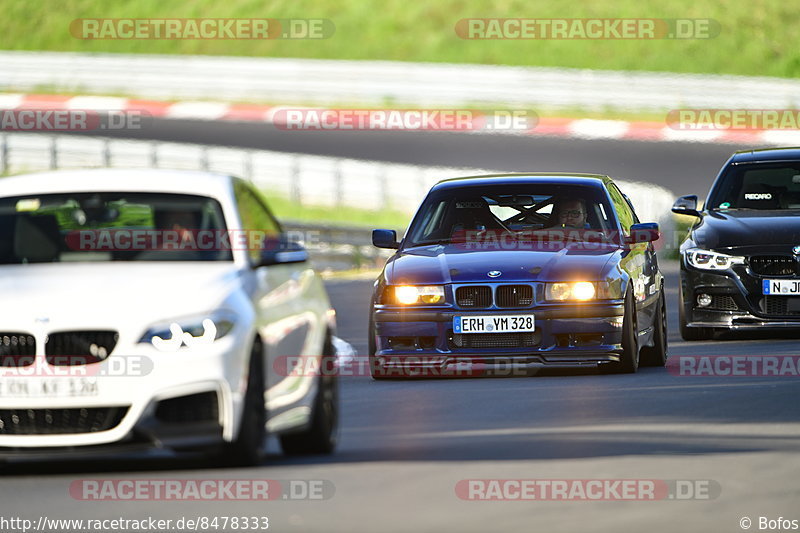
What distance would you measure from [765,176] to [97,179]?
28.8m

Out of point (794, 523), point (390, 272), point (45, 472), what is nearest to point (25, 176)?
point (45, 472)

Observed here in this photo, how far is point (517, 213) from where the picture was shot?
13812 mm

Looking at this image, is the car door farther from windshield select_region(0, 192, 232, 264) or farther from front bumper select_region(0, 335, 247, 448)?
front bumper select_region(0, 335, 247, 448)

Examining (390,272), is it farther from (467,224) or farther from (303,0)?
(303,0)

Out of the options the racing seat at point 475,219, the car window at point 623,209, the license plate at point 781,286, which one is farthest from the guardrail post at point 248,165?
the racing seat at point 475,219

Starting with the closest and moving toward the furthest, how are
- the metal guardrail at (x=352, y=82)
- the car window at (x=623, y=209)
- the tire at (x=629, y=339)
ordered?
the tire at (x=629, y=339)
the car window at (x=623, y=209)
the metal guardrail at (x=352, y=82)

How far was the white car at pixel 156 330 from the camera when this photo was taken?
820 cm

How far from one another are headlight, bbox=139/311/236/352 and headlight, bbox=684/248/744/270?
7822 millimetres

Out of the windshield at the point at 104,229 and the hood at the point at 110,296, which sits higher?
the windshield at the point at 104,229

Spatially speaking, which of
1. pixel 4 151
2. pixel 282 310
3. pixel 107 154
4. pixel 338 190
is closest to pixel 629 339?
pixel 282 310

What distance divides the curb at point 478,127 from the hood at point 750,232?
21.2 meters

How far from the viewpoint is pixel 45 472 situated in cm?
880

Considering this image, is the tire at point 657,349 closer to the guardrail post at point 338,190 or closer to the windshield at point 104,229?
the windshield at point 104,229

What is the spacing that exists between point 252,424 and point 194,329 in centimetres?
49
